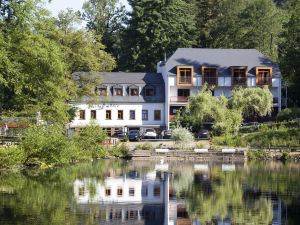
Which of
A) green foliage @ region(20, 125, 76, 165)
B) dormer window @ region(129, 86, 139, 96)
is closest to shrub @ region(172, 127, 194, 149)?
green foliage @ region(20, 125, 76, 165)

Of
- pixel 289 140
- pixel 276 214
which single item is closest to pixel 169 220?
pixel 276 214

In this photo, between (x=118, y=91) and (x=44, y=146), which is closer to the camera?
(x=44, y=146)

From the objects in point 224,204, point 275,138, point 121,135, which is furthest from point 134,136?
point 224,204

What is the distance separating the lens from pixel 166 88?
85.0 m

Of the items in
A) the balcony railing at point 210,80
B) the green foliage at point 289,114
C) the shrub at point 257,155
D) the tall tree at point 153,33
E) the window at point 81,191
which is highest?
the tall tree at point 153,33

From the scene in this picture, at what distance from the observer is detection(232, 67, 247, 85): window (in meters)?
85.6

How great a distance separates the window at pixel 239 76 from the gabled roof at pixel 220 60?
2.06 ft

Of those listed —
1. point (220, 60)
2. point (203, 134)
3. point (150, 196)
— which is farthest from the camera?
point (220, 60)

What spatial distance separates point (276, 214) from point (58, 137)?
25.0 meters

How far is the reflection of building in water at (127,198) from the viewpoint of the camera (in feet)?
87.5

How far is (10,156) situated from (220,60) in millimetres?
46569

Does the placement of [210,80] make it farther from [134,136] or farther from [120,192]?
[120,192]

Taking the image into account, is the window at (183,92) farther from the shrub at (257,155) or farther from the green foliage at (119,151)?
the shrub at (257,155)

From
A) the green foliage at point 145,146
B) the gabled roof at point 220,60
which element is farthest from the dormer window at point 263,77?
the green foliage at point 145,146
